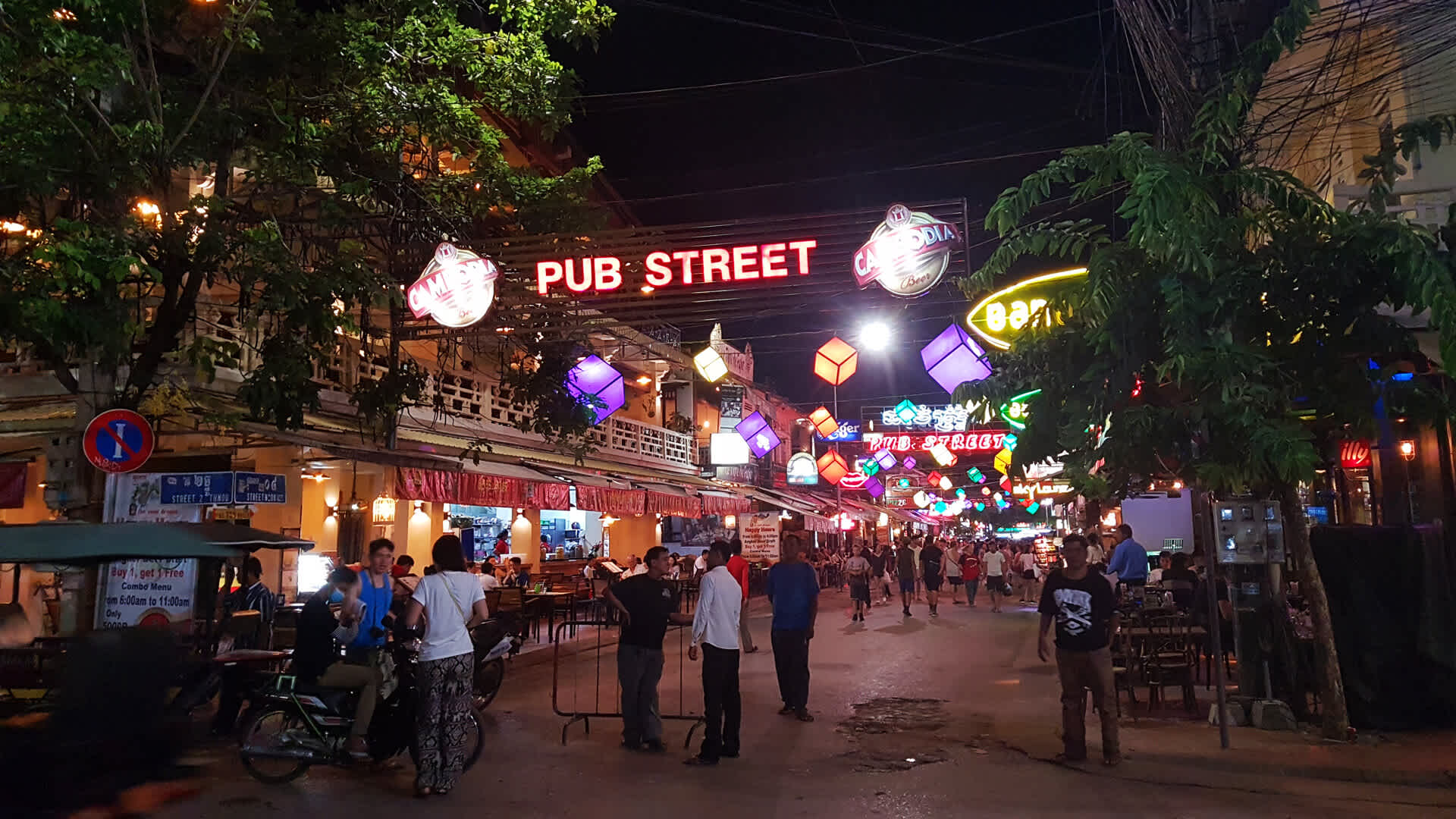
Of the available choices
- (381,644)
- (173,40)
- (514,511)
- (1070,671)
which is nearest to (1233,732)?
(1070,671)

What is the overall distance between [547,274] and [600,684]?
18.3 feet

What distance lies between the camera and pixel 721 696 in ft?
29.2

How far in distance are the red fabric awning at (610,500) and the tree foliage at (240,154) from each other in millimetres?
8432

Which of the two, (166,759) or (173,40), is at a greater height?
(173,40)

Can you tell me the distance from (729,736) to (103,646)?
5.05m

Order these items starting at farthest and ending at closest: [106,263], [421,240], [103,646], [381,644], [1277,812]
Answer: [421,240], [381,644], [106,263], [1277,812], [103,646]

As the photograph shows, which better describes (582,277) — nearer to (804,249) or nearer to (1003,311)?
(804,249)

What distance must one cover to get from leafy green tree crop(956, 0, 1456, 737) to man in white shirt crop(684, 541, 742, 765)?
3.37 m

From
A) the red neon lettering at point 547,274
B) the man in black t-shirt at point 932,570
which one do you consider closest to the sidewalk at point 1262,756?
the red neon lettering at point 547,274

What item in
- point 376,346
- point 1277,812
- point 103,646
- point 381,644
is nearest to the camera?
point 103,646

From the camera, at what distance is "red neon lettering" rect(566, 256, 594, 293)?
1333 cm

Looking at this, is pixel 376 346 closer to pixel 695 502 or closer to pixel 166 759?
pixel 695 502

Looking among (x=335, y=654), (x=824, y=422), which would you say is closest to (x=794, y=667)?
(x=335, y=654)

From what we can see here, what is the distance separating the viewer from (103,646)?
5.57 m
